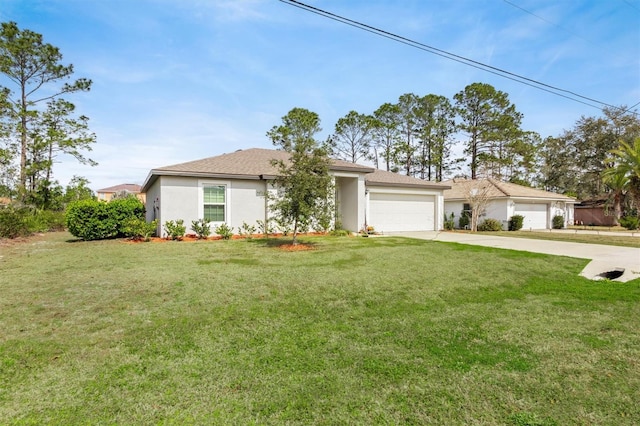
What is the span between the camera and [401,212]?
65.5 ft

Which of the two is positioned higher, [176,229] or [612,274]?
[176,229]

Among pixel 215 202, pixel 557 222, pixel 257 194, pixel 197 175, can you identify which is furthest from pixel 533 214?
pixel 197 175

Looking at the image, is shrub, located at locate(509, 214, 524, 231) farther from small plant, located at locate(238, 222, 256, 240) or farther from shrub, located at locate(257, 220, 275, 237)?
small plant, located at locate(238, 222, 256, 240)

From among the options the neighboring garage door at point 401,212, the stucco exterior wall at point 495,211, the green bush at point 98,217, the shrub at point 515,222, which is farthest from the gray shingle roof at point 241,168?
the shrub at point 515,222

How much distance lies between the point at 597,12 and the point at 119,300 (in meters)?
15.5

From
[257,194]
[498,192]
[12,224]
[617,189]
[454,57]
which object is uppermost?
[454,57]

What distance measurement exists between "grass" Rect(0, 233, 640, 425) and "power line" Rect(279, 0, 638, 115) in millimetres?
6100

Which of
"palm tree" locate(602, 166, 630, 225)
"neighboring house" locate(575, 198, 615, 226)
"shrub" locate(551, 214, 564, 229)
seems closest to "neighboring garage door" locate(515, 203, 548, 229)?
"shrub" locate(551, 214, 564, 229)

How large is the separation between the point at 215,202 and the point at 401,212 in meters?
11.3

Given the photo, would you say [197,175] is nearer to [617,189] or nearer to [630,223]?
[630,223]

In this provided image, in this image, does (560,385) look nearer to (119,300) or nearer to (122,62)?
(119,300)

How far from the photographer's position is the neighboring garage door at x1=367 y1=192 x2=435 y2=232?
62.7 ft

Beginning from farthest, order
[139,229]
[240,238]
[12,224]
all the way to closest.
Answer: [12,224], [240,238], [139,229]

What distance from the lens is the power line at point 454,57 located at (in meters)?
7.44
